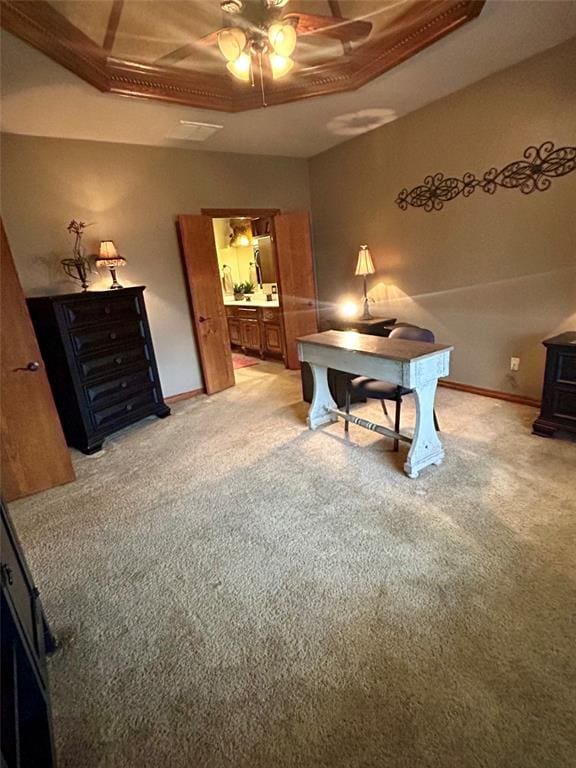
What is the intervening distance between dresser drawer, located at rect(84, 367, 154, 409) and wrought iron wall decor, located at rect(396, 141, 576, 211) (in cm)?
325

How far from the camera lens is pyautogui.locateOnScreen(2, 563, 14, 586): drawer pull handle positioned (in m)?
1.13

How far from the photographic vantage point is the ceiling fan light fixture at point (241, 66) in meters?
2.02

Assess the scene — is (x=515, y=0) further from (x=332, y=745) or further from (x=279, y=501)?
(x=332, y=745)

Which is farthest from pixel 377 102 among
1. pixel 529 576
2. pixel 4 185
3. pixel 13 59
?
pixel 529 576

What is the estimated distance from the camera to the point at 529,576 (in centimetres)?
163

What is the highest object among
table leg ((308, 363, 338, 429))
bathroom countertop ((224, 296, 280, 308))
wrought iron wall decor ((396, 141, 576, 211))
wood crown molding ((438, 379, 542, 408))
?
wrought iron wall decor ((396, 141, 576, 211))

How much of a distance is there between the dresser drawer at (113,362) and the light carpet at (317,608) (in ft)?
3.02

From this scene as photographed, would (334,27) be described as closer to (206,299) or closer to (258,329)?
(206,299)

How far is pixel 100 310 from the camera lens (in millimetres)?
3275

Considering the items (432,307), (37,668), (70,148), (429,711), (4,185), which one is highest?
(70,148)

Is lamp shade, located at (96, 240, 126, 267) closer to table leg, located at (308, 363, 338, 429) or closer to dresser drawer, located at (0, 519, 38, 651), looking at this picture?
table leg, located at (308, 363, 338, 429)

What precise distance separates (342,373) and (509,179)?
6.89 feet

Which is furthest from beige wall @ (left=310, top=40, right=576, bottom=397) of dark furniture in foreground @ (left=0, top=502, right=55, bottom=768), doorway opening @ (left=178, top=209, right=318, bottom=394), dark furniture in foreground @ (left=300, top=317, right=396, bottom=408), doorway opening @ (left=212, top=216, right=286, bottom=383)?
dark furniture in foreground @ (left=0, top=502, right=55, bottom=768)

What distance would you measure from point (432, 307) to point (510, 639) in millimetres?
3199
